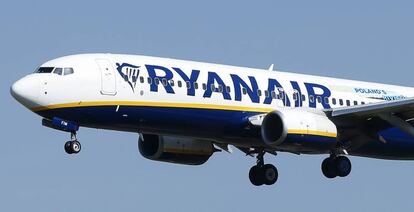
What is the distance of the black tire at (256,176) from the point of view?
207 feet

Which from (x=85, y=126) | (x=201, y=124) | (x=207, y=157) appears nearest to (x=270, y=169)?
(x=207, y=157)

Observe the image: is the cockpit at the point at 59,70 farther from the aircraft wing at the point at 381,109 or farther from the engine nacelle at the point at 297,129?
the aircraft wing at the point at 381,109

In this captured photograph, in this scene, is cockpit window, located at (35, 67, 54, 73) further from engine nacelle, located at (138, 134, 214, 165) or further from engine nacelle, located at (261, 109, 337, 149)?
Answer: engine nacelle, located at (261, 109, 337, 149)

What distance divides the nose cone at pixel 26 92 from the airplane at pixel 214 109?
40 millimetres

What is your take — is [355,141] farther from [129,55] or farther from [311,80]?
[129,55]

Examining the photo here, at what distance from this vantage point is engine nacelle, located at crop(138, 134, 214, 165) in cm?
6247

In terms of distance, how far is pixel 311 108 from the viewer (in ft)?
197

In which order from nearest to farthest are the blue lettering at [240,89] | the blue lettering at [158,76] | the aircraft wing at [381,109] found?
1. the blue lettering at [158,76]
2. the aircraft wing at [381,109]
3. the blue lettering at [240,89]

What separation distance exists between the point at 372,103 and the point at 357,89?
4275mm

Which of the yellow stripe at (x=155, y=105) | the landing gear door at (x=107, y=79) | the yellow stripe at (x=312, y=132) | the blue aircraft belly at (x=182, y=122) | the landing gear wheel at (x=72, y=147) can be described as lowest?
the landing gear wheel at (x=72, y=147)

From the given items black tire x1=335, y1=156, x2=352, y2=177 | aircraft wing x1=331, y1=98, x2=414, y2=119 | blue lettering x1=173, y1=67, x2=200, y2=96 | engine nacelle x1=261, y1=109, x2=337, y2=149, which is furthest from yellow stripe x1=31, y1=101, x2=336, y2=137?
black tire x1=335, y1=156, x2=352, y2=177

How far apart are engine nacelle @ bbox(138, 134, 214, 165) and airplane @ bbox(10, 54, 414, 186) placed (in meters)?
0.05

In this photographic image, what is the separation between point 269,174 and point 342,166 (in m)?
4.33

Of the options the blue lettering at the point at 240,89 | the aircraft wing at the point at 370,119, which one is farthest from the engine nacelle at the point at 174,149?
the aircraft wing at the point at 370,119
